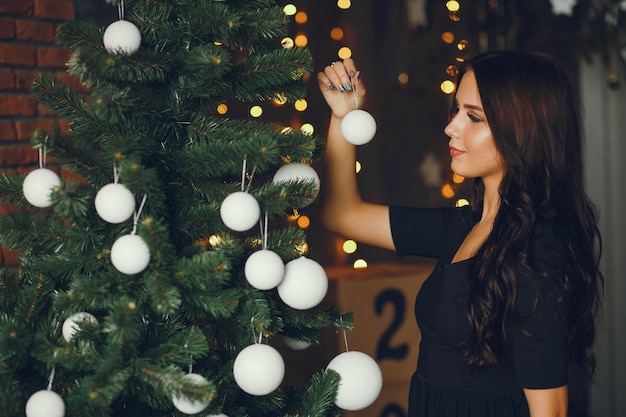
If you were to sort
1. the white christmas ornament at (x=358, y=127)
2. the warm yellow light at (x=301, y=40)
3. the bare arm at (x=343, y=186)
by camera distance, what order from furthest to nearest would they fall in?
the warm yellow light at (x=301, y=40)
the bare arm at (x=343, y=186)
the white christmas ornament at (x=358, y=127)

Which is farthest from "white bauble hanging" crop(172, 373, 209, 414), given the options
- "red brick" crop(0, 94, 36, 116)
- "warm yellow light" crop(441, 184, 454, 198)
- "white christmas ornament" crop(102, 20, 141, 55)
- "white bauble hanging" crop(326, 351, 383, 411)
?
"warm yellow light" crop(441, 184, 454, 198)

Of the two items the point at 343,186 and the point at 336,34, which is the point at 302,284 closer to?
the point at 343,186

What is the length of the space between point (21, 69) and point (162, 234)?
3.72 ft

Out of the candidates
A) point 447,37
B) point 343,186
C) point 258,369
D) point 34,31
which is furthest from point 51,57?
point 447,37

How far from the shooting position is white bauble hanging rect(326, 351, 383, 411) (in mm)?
1212

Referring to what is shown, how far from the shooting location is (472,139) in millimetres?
1565

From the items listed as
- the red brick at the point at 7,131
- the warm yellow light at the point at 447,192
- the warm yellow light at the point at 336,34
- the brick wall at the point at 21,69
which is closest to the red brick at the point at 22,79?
the brick wall at the point at 21,69

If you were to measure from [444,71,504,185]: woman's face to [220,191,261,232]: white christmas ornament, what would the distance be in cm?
64

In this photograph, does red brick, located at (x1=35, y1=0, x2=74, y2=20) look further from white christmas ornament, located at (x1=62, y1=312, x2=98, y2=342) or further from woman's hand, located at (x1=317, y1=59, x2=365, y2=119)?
white christmas ornament, located at (x1=62, y1=312, x2=98, y2=342)

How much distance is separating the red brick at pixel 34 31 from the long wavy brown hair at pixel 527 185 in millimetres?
1194

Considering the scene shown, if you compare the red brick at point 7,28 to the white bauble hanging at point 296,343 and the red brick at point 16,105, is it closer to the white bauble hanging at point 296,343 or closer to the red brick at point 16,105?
the red brick at point 16,105

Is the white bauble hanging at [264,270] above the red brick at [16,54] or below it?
below

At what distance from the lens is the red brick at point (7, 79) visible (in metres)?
1.89

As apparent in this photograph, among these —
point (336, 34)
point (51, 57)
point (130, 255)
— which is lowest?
point (130, 255)
